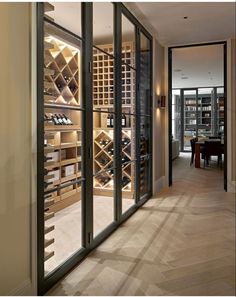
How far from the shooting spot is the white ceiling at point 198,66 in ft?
23.2

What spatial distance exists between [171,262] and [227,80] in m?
4.16

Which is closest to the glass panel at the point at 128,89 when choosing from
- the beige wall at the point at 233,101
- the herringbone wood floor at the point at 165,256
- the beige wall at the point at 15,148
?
the herringbone wood floor at the point at 165,256

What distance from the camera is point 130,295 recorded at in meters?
2.18

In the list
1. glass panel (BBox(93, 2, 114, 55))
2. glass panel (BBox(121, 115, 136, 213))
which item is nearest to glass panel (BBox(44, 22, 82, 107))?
glass panel (BBox(93, 2, 114, 55))

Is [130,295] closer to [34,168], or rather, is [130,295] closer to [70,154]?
[34,168]

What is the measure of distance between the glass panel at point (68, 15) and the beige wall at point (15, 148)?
899 millimetres

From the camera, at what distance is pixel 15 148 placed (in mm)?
1895

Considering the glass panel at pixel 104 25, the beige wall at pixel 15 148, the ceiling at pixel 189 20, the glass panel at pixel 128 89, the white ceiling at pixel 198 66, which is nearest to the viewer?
the beige wall at pixel 15 148

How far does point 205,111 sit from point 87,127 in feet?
39.9

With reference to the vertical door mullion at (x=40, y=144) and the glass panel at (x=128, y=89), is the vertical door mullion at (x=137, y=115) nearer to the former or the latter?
the glass panel at (x=128, y=89)

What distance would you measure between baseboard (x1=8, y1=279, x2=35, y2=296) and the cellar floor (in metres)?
0.30

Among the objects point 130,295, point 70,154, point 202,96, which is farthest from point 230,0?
point 202,96

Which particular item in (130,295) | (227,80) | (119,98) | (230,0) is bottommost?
(130,295)

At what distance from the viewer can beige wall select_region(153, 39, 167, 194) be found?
5.61m
